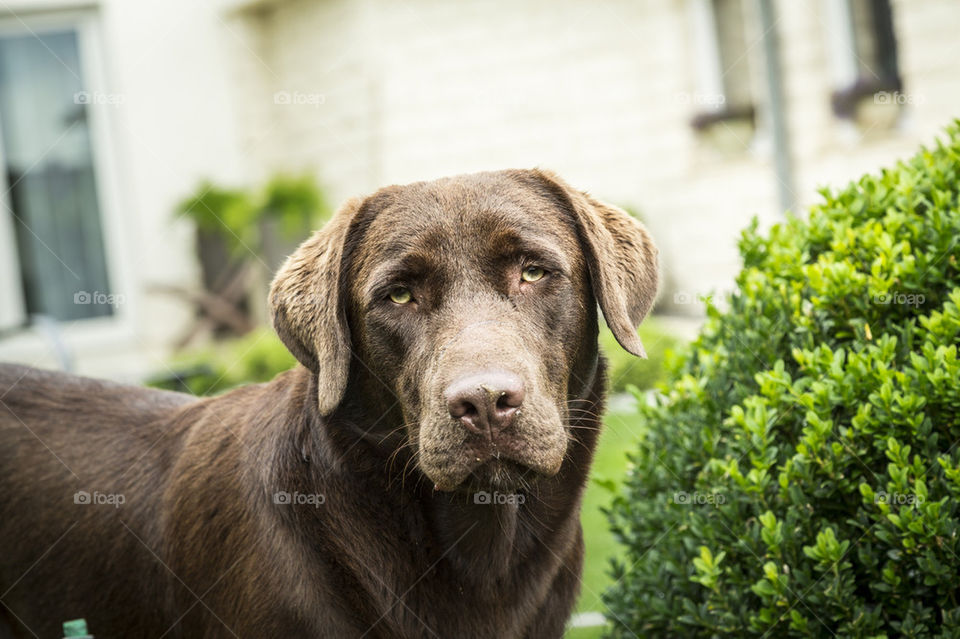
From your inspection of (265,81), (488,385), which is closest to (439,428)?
(488,385)

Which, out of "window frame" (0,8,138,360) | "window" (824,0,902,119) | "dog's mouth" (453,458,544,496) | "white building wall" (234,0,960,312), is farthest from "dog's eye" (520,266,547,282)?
"window frame" (0,8,138,360)

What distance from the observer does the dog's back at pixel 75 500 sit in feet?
10.7

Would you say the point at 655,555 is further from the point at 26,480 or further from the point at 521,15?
the point at 521,15

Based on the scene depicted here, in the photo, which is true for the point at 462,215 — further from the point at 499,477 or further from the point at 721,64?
the point at 721,64

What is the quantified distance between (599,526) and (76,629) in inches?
141

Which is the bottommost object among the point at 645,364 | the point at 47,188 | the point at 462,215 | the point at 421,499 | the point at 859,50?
the point at 645,364

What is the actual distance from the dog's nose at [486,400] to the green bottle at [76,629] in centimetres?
137

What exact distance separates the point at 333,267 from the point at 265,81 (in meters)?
12.9

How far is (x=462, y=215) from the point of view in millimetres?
3047

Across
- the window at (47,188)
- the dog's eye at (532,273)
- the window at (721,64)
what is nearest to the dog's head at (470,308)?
the dog's eye at (532,273)

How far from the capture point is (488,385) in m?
2.57

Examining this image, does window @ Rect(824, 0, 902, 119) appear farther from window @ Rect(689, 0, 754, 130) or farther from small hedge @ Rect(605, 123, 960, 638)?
small hedge @ Rect(605, 123, 960, 638)

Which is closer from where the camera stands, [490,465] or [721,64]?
[490,465]

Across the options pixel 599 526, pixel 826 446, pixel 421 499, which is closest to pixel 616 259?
pixel 826 446
